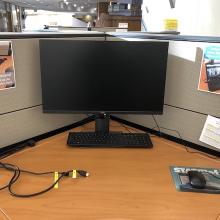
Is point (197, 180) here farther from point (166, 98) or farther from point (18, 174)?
point (18, 174)

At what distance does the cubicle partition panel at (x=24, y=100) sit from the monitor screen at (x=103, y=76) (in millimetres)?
49

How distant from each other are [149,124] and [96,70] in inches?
15.9

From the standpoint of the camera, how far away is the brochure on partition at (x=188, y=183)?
96cm

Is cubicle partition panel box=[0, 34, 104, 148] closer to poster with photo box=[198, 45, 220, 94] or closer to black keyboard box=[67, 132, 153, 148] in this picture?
black keyboard box=[67, 132, 153, 148]

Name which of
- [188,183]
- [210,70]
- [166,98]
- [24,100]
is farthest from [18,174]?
[210,70]

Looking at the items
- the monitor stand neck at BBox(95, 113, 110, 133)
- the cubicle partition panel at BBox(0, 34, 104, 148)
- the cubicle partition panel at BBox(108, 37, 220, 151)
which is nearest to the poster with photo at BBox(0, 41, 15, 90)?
the cubicle partition panel at BBox(0, 34, 104, 148)

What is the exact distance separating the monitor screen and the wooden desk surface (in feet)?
0.65

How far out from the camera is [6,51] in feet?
3.65

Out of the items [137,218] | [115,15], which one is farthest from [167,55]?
[115,15]

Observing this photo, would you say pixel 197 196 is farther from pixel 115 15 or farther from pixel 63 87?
pixel 115 15

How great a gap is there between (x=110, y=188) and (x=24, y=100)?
56 centimetres

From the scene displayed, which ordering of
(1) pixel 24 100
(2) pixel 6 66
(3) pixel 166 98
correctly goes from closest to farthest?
(2) pixel 6 66
(1) pixel 24 100
(3) pixel 166 98

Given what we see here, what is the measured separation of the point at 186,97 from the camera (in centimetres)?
126

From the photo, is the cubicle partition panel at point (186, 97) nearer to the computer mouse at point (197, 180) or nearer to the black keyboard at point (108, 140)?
the black keyboard at point (108, 140)
